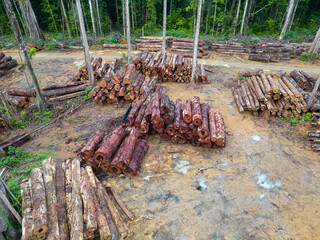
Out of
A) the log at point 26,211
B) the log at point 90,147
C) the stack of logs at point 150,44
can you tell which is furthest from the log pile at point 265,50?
the log at point 26,211

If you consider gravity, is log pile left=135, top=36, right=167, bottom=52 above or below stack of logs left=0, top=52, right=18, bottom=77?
above

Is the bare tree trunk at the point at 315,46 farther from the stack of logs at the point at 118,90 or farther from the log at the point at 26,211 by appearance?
the log at the point at 26,211

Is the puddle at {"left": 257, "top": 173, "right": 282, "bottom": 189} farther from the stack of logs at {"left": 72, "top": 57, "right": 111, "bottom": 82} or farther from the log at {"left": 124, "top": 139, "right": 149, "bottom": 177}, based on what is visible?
the stack of logs at {"left": 72, "top": 57, "right": 111, "bottom": 82}

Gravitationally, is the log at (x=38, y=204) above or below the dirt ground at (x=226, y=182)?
above

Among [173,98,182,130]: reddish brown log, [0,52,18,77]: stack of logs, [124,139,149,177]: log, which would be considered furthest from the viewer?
[0,52,18,77]: stack of logs

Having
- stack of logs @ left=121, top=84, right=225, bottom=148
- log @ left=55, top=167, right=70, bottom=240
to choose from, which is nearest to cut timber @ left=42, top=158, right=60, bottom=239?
log @ left=55, top=167, right=70, bottom=240

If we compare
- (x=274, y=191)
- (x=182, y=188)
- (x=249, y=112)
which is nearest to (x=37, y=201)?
(x=182, y=188)

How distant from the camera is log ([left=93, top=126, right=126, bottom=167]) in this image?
252 inches

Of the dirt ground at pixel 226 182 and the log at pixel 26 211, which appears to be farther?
the dirt ground at pixel 226 182

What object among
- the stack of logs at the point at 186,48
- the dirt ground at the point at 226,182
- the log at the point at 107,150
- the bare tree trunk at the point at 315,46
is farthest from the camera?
the stack of logs at the point at 186,48

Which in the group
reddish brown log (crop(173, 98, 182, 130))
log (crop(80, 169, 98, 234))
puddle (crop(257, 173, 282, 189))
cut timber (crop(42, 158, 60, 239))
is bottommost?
puddle (crop(257, 173, 282, 189))

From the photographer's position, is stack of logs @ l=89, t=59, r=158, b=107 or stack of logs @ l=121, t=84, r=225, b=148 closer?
stack of logs @ l=121, t=84, r=225, b=148

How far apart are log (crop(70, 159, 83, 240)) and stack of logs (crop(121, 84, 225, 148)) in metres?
3.26

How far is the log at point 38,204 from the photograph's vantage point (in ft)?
13.5
